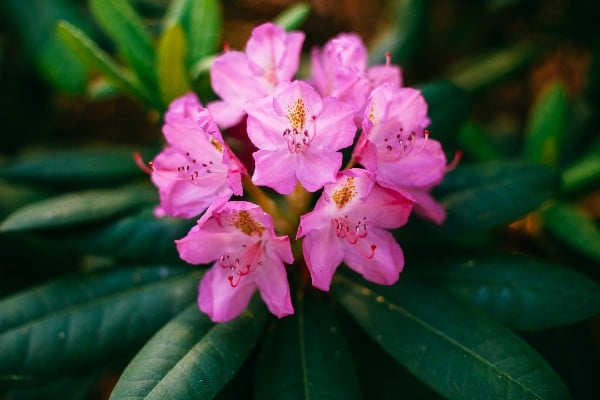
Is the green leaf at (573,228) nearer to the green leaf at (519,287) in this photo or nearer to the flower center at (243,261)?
the green leaf at (519,287)

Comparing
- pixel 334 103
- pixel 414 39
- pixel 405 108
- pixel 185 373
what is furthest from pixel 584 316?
Result: pixel 414 39

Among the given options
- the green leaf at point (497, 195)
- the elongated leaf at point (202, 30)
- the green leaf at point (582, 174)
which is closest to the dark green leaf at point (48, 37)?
the elongated leaf at point (202, 30)

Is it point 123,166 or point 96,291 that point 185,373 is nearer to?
point 96,291

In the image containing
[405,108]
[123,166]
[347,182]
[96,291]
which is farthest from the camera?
[123,166]

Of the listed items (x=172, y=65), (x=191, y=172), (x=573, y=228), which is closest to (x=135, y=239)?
(x=191, y=172)

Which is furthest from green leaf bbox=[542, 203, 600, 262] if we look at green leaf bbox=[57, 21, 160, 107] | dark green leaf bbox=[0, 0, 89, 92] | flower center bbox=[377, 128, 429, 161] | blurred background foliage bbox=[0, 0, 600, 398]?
dark green leaf bbox=[0, 0, 89, 92]
